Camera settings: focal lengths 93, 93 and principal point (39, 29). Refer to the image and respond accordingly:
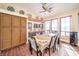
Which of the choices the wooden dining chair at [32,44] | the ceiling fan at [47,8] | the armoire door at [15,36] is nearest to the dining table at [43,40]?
the wooden dining chair at [32,44]

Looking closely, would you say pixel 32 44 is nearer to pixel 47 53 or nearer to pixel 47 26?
pixel 47 53

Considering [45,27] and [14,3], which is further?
[45,27]

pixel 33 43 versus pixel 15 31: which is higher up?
pixel 15 31

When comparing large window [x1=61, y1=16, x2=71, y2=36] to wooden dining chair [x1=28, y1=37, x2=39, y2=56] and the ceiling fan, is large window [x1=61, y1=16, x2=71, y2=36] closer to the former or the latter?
the ceiling fan

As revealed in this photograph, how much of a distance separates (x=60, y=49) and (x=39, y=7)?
37.3 inches

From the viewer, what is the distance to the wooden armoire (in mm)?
1794

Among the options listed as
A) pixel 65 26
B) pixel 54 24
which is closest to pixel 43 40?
pixel 54 24

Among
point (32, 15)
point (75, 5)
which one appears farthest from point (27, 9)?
point (75, 5)

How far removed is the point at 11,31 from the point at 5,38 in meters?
0.18

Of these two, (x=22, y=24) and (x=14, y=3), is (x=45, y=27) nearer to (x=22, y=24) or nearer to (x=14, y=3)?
(x=22, y=24)

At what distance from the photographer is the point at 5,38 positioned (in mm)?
1834

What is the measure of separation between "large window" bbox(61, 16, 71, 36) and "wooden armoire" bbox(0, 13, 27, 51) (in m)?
0.78

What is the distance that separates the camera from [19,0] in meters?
1.82

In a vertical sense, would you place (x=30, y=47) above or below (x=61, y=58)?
above
